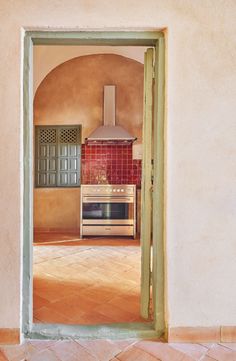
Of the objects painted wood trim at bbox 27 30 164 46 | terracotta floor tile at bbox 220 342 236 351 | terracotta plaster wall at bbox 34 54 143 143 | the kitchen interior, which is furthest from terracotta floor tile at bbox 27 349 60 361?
terracotta plaster wall at bbox 34 54 143 143

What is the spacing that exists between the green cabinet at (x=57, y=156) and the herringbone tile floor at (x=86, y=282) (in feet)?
4.55

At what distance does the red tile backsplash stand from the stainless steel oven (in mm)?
585

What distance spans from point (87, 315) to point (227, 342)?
3.33 ft

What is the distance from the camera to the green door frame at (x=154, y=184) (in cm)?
184

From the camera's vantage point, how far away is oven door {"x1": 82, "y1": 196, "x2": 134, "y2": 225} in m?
4.95

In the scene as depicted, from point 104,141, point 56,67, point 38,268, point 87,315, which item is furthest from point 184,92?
point 56,67

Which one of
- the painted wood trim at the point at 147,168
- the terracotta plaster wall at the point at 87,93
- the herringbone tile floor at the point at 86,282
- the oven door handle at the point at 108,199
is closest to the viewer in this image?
the painted wood trim at the point at 147,168

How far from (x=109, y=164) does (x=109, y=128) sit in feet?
2.44

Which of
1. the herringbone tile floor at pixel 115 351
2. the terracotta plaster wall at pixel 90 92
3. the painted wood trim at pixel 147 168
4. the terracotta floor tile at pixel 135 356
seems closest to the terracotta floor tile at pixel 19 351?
the herringbone tile floor at pixel 115 351

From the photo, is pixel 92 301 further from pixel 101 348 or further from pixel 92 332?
pixel 101 348

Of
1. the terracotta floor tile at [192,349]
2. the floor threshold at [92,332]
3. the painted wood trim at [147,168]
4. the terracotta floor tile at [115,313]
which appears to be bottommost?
the terracotta floor tile at [115,313]

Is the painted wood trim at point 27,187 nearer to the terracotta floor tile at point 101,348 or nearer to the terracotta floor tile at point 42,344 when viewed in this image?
the terracotta floor tile at point 42,344

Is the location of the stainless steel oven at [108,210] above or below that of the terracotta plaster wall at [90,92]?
below

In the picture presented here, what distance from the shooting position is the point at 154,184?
1.91 meters
